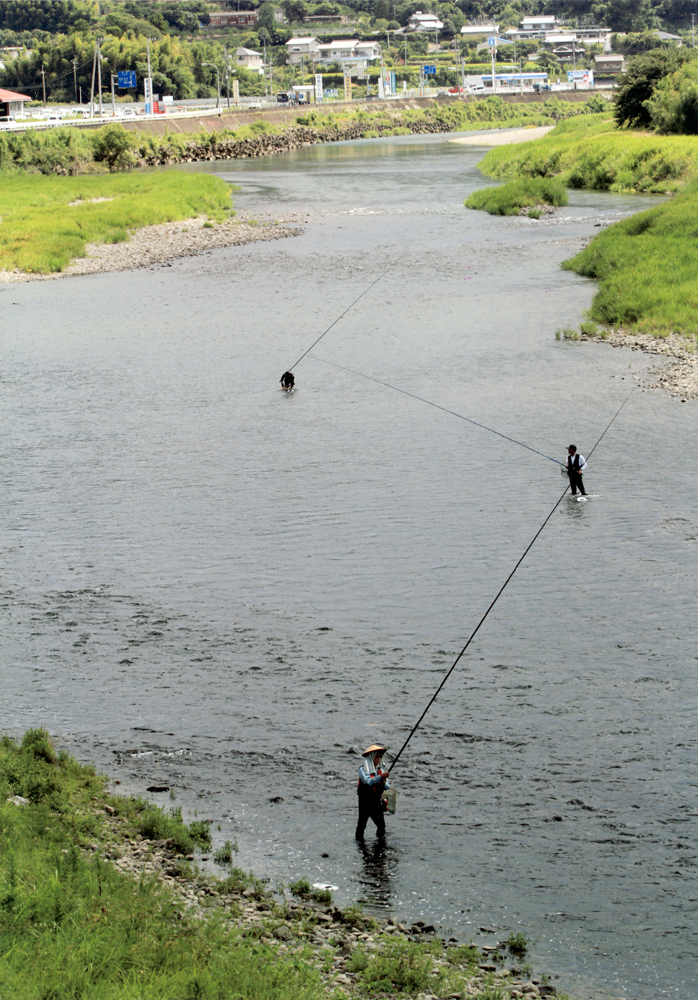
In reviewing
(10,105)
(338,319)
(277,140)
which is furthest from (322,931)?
(277,140)

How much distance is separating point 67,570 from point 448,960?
9708 mm

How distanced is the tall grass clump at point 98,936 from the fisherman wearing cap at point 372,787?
168 cm

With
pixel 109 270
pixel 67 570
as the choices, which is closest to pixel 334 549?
pixel 67 570

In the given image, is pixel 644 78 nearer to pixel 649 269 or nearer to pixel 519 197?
pixel 519 197

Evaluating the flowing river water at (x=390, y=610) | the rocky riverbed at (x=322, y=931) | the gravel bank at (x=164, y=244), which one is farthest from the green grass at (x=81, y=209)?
the rocky riverbed at (x=322, y=931)

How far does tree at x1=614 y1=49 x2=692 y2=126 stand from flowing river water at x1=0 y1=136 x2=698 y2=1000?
45901 millimetres

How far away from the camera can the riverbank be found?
7262mm

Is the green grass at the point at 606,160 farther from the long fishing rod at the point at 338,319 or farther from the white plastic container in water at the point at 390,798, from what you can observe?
the white plastic container in water at the point at 390,798

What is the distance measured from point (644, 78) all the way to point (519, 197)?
71.8ft

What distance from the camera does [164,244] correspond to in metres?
49.3

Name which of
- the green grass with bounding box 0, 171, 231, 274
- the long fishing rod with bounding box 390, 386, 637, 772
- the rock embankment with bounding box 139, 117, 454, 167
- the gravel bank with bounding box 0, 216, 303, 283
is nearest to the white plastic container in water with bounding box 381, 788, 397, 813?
the long fishing rod with bounding box 390, 386, 637, 772

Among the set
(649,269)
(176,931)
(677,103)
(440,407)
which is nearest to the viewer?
(176,931)

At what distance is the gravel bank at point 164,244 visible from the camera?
144 ft

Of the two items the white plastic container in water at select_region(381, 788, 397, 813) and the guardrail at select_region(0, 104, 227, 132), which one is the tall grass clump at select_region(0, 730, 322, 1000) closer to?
the white plastic container in water at select_region(381, 788, 397, 813)
